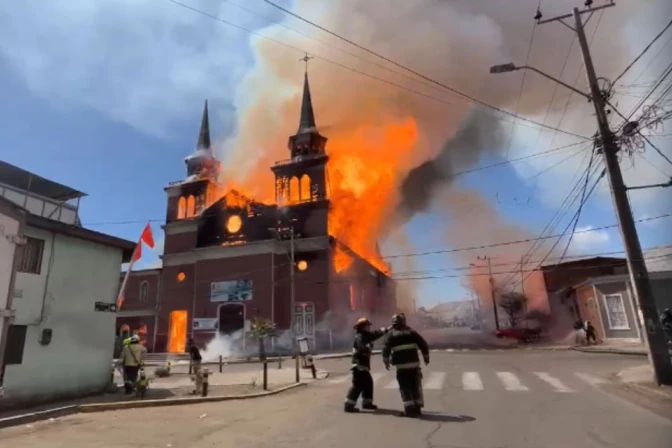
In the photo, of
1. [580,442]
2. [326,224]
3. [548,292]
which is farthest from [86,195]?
[548,292]

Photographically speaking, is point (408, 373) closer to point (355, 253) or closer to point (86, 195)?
point (86, 195)

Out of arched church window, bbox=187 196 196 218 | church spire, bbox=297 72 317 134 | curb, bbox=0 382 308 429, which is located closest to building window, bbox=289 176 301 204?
church spire, bbox=297 72 317 134

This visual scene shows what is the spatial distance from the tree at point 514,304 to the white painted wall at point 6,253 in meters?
52.1

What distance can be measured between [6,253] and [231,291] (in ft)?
96.1

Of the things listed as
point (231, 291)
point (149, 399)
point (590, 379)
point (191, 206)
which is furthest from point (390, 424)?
point (191, 206)

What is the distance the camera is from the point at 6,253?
329 inches

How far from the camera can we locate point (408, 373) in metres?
6.88

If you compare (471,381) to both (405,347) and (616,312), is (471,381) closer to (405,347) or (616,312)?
(405,347)

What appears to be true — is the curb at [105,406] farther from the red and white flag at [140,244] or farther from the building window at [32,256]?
the red and white flag at [140,244]

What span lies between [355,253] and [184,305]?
16.9 metres

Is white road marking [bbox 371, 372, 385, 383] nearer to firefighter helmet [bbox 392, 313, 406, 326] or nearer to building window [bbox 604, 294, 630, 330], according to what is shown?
firefighter helmet [bbox 392, 313, 406, 326]

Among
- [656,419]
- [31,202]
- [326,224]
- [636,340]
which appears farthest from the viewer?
[326,224]

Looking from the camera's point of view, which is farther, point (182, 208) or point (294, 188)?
point (182, 208)

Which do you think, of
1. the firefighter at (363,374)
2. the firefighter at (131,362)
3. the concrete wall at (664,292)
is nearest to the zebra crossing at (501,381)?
the firefighter at (363,374)
